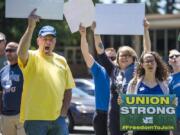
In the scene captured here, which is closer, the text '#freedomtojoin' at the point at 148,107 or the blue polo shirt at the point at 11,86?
the text '#freedomtojoin' at the point at 148,107

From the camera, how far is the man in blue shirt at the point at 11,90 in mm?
8578

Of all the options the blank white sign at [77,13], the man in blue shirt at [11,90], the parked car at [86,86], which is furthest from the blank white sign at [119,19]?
the parked car at [86,86]

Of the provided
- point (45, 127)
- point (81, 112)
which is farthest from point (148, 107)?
point (81, 112)

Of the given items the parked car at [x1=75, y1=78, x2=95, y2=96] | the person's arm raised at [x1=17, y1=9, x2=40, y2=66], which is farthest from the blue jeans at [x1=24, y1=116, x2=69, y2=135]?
the parked car at [x1=75, y1=78, x2=95, y2=96]

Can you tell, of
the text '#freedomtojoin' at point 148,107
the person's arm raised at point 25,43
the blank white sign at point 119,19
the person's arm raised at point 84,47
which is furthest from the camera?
the blank white sign at point 119,19

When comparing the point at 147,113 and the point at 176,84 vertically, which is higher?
the point at 147,113

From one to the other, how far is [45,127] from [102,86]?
1.75 metres

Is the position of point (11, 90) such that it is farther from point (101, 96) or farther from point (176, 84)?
point (176, 84)

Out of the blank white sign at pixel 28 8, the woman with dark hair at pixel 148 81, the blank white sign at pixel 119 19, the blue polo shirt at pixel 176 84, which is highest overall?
the blank white sign at pixel 28 8

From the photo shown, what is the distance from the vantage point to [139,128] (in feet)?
23.6

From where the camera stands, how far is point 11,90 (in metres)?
8.58

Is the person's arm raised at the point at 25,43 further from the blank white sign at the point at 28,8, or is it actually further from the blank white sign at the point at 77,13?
the blank white sign at the point at 77,13

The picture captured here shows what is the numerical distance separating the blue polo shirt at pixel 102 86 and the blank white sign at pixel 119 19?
0.55 meters

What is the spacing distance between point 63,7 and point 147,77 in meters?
1.40
